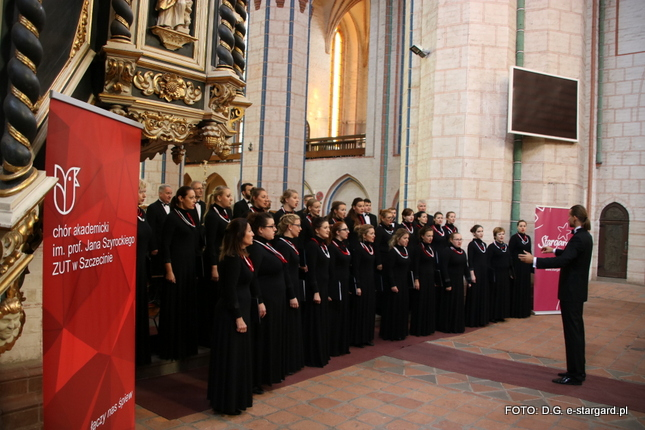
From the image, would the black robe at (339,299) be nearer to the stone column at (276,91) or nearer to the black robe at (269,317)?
the black robe at (269,317)

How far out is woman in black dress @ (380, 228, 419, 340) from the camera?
6.82 meters

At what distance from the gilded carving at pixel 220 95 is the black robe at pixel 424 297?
14.2 ft

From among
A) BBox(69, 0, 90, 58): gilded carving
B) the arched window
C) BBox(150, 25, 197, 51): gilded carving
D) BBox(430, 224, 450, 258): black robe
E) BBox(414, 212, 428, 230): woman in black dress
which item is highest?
the arched window

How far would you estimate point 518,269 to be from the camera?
29.9ft

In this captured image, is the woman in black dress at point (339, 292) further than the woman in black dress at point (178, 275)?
Yes

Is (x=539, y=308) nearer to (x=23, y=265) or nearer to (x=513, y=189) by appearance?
(x=513, y=189)

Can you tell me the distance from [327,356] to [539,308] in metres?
5.11

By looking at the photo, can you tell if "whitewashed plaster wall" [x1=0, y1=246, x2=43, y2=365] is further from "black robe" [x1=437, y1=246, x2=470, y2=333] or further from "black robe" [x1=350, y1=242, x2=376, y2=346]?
"black robe" [x1=437, y1=246, x2=470, y2=333]

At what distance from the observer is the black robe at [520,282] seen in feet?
29.0

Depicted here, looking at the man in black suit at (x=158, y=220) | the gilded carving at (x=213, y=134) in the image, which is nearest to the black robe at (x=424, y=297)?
the man in black suit at (x=158, y=220)

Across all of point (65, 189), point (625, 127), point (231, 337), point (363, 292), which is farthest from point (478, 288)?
point (625, 127)

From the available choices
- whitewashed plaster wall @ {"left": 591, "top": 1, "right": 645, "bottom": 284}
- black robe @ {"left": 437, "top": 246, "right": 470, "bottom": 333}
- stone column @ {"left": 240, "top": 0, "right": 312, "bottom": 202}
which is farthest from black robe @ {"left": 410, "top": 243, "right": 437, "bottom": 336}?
whitewashed plaster wall @ {"left": 591, "top": 1, "right": 645, "bottom": 284}

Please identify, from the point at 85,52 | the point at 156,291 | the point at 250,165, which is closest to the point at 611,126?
the point at 250,165

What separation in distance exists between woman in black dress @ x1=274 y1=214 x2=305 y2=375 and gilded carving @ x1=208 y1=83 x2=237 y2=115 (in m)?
1.68
